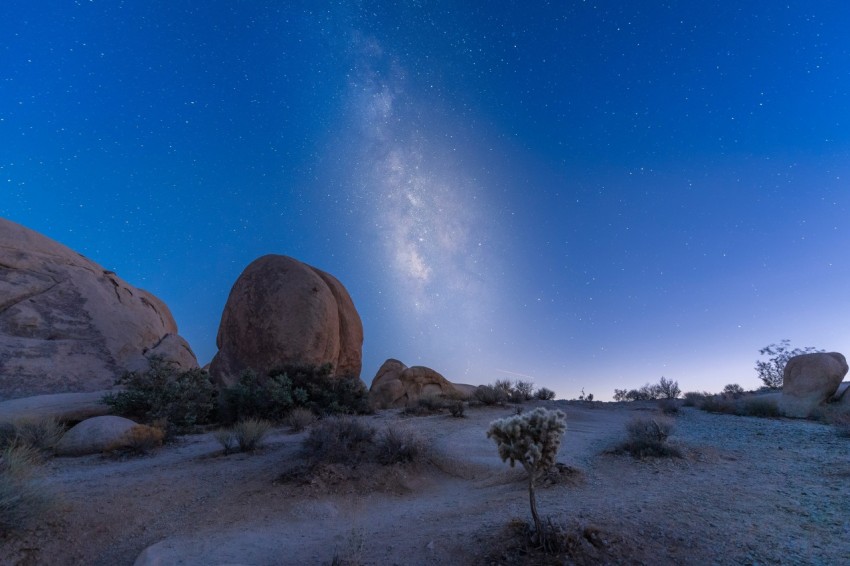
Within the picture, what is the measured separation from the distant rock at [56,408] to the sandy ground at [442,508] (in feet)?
9.33

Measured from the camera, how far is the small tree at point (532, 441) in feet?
13.7

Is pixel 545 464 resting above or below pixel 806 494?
above

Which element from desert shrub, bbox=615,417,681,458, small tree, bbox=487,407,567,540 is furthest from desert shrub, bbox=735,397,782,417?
small tree, bbox=487,407,567,540

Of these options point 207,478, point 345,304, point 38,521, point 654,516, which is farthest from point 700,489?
point 345,304

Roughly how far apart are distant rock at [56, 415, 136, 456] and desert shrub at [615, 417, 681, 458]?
10920mm

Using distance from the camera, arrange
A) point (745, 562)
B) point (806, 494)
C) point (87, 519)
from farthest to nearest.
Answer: point (806, 494) < point (87, 519) < point (745, 562)

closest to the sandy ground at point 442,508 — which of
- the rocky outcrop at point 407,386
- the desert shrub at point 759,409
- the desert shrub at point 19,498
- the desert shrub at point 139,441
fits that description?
the desert shrub at point 19,498

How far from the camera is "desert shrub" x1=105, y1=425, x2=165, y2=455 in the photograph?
930cm

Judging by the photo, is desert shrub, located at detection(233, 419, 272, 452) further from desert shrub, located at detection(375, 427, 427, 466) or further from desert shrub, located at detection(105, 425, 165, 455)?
desert shrub, located at detection(375, 427, 427, 466)

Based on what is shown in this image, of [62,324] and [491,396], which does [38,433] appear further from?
[491,396]

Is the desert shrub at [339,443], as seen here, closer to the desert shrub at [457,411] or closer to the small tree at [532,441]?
the small tree at [532,441]

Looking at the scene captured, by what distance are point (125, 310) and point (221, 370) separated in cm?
522

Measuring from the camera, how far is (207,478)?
7656 mm

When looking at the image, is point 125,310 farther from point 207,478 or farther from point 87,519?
point 87,519
